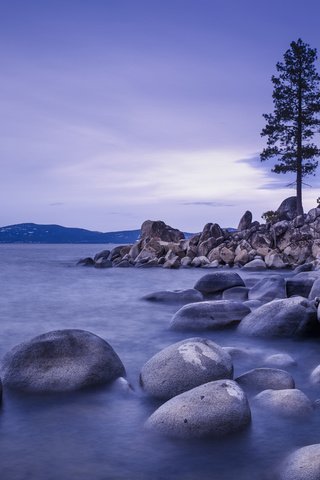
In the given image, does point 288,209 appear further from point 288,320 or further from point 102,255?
point 288,320

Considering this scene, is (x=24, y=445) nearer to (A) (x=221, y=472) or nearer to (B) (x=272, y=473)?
(A) (x=221, y=472)

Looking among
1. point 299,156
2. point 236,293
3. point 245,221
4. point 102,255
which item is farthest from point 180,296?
point 299,156

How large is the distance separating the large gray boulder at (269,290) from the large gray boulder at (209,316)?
323cm

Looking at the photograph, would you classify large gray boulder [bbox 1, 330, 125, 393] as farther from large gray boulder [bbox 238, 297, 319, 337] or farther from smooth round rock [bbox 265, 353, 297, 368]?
large gray boulder [bbox 238, 297, 319, 337]

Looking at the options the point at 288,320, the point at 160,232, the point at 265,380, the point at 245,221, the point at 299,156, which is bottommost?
the point at 265,380

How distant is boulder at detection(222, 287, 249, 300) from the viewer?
49.7ft

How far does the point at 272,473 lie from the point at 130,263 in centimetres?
3446

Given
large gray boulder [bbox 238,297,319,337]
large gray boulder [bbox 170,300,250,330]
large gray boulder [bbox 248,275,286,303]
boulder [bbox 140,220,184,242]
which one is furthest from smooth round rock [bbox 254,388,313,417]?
boulder [bbox 140,220,184,242]

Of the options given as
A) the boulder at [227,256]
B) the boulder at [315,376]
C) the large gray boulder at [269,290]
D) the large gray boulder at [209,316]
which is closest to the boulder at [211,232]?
the boulder at [227,256]

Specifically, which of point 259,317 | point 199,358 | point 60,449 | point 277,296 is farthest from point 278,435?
point 277,296

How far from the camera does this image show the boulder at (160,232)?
41.9 meters

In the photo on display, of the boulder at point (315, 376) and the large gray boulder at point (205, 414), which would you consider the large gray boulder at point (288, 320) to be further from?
the large gray boulder at point (205, 414)

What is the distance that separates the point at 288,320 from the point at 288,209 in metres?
35.3

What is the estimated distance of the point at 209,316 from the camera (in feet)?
35.0
